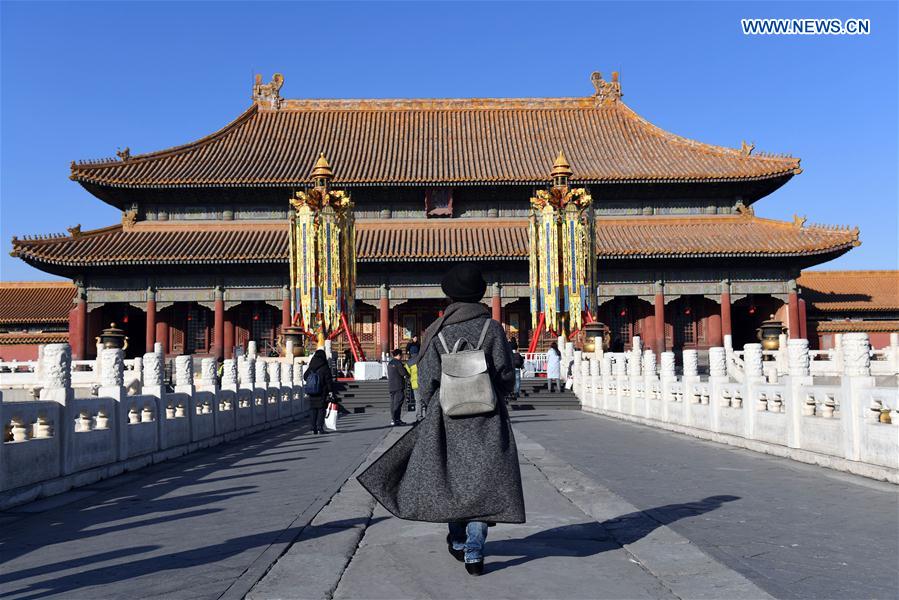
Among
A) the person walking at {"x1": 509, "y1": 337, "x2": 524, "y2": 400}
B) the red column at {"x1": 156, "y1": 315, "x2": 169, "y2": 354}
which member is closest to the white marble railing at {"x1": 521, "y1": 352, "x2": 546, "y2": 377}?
the person walking at {"x1": 509, "y1": 337, "x2": 524, "y2": 400}

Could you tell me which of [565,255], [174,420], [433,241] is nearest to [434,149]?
[433,241]

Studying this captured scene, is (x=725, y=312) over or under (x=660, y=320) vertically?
over

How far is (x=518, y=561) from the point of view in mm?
4688

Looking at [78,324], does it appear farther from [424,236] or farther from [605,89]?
[605,89]

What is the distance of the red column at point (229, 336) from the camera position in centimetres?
3388

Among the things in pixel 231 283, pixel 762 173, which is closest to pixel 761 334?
pixel 762 173

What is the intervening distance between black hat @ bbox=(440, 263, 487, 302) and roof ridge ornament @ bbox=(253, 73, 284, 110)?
120ft

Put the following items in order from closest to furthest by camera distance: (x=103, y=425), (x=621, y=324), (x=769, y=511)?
(x=769, y=511), (x=103, y=425), (x=621, y=324)

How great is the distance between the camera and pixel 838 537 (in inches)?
208

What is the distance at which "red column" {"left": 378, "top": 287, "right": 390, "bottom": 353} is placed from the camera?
32.8m

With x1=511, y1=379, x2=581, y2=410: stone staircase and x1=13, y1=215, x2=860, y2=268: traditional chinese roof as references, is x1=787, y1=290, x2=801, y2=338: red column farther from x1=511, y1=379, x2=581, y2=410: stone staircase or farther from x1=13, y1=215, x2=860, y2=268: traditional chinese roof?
x1=511, y1=379, x2=581, y2=410: stone staircase

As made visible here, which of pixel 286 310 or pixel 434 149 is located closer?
pixel 286 310

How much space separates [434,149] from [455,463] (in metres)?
32.8

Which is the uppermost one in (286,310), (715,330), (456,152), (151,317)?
(456,152)
